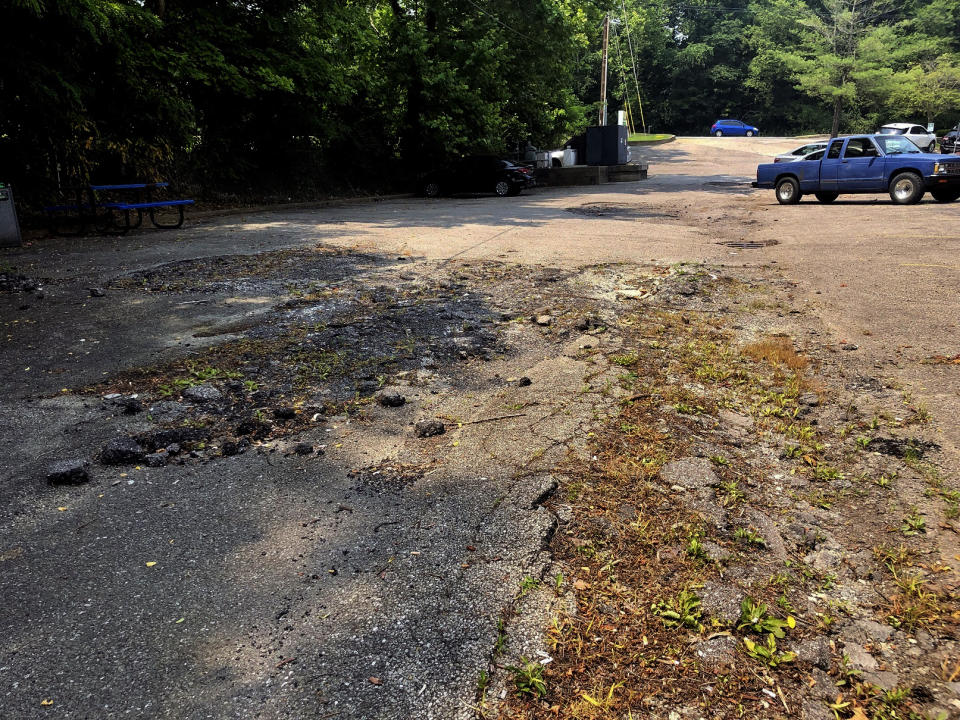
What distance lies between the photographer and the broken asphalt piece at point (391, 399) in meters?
4.67

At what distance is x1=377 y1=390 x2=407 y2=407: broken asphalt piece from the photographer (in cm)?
467

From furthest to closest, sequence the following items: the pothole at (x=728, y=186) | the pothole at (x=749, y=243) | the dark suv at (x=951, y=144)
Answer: the dark suv at (x=951, y=144)
the pothole at (x=728, y=186)
the pothole at (x=749, y=243)

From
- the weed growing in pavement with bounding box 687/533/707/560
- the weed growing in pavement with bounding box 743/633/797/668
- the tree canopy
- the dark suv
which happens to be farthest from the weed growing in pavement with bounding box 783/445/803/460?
the dark suv

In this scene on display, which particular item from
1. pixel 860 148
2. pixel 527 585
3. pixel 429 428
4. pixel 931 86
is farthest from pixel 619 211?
pixel 931 86

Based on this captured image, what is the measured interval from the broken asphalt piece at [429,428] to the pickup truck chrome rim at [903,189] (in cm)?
1733

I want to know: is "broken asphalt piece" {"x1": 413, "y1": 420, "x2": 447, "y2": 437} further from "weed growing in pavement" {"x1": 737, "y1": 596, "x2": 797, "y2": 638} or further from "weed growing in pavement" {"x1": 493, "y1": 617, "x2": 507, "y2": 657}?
"weed growing in pavement" {"x1": 737, "y1": 596, "x2": 797, "y2": 638}

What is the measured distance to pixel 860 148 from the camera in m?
17.5

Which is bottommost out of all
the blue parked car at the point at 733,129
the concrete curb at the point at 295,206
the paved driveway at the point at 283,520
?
the paved driveway at the point at 283,520

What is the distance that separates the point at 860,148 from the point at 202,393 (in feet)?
61.1

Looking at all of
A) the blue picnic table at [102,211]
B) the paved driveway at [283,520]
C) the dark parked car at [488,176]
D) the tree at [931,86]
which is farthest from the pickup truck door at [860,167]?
the tree at [931,86]

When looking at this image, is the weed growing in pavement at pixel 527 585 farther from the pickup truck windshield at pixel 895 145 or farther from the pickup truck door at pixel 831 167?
the pickup truck windshield at pixel 895 145

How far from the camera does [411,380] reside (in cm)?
514

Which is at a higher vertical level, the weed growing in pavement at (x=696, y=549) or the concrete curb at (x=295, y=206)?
the concrete curb at (x=295, y=206)

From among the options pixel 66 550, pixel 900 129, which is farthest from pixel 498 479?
pixel 900 129
